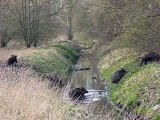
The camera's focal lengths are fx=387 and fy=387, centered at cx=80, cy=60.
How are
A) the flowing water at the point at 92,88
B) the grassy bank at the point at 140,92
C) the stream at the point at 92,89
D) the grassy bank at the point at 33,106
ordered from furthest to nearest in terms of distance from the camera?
the flowing water at the point at 92,88 → the stream at the point at 92,89 → the grassy bank at the point at 140,92 → the grassy bank at the point at 33,106

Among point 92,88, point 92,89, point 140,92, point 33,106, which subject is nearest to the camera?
point 33,106

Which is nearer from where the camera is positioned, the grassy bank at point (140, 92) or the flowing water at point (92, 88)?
the grassy bank at point (140, 92)

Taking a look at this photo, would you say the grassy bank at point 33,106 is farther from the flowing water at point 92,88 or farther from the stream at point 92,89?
the flowing water at point 92,88

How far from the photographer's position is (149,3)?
19797 mm

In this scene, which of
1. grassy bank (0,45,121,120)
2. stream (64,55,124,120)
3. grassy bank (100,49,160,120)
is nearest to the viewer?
grassy bank (0,45,121,120)

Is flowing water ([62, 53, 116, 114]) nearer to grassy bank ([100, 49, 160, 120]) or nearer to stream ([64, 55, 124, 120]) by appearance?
stream ([64, 55, 124, 120])

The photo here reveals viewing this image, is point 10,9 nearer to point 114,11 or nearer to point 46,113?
point 114,11

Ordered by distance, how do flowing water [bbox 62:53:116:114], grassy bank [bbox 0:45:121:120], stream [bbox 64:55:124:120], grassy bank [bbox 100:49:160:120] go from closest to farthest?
grassy bank [bbox 0:45:121:120], grassy bank [bbox 100:49:160:120], stream [bbox 64:55:124:120], flowing water [bbox 62:53:116:114]

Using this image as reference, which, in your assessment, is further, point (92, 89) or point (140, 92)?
point (92, 89)

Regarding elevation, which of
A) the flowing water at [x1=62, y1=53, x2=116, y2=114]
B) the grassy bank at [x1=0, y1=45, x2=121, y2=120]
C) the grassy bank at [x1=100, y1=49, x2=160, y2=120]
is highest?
the grassy bank at [x1=0, y1=45, x2=121, y2=120]

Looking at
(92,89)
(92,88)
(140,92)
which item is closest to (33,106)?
(140,92)

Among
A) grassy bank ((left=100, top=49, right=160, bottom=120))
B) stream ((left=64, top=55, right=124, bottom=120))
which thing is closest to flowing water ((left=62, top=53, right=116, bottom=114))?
stream ((left=64, top=55, right=124, bottom=120))

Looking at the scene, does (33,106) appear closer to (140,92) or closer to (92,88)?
(140,92)

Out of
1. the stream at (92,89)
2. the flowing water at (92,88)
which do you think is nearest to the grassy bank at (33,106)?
the stream at (92,89)
